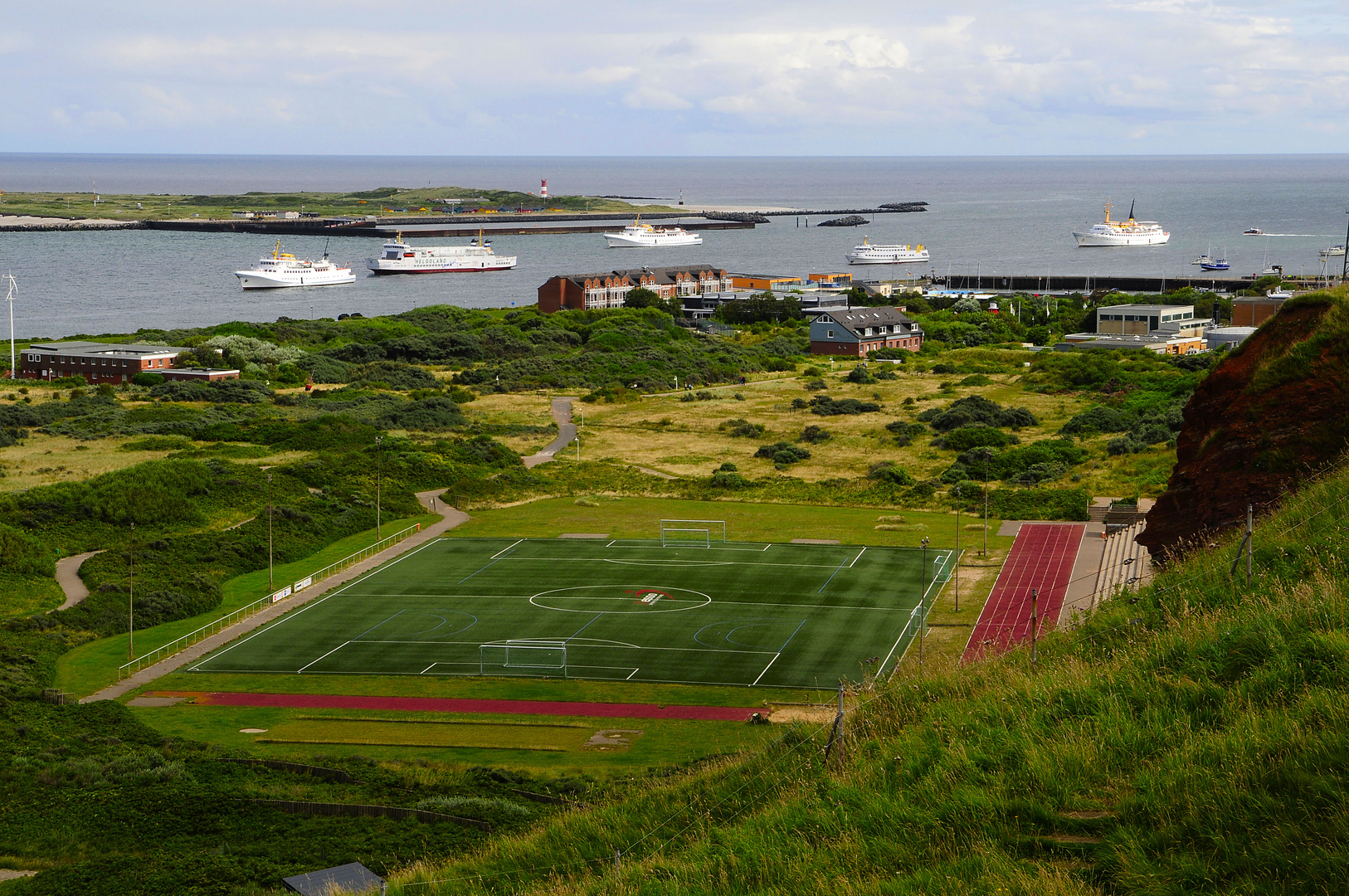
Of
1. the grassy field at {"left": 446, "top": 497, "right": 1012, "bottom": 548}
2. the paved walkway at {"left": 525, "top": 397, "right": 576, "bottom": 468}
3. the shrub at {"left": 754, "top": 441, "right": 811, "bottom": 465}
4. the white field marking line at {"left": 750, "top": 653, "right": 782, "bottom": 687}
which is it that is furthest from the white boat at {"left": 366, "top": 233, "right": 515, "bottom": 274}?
the white field marking line at {"left": 750, "top": 653, "right": 782, "bottom": 687}

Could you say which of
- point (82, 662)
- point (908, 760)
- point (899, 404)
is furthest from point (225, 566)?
point (899, 404)

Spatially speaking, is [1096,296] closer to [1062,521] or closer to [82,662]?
[1062,521]

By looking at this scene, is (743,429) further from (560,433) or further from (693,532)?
(693,532)

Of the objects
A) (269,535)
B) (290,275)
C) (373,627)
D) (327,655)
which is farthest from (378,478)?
(290,275)

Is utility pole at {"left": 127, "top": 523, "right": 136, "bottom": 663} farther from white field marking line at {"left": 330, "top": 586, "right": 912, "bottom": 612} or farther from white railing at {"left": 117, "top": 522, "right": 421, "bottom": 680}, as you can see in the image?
white field marking line at {"left": 330, "top": 586, "right": 912, "bottom": 612}

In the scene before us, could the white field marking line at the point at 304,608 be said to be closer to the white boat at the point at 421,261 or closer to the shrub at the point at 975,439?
the shrub at the point at 975,439
